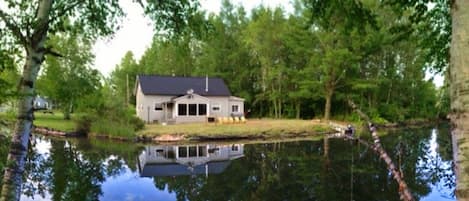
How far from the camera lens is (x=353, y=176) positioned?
1335 centimetres

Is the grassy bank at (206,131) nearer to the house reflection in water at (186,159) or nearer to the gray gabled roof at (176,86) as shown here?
the house reflection in water at (186,159)

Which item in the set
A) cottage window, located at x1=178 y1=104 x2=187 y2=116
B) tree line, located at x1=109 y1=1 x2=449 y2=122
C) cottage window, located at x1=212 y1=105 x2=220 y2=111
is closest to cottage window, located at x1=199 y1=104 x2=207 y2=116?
cottage window, located at x1=212 y1=105 x2=220 y2=111

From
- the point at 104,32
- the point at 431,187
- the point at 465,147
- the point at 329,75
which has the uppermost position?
the point at 329,75

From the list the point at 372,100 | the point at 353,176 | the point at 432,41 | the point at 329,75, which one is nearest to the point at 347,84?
the point at 329,75

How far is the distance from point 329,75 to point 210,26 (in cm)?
3016

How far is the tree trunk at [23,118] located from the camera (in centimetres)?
400

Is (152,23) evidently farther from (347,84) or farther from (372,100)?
(372,100)

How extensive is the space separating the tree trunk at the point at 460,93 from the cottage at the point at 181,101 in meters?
30.5

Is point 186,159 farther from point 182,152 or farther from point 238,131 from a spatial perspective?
point 238,131

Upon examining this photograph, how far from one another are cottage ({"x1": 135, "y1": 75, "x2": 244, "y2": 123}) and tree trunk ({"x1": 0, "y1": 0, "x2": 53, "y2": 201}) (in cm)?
2741

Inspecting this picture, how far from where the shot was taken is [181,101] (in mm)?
31750

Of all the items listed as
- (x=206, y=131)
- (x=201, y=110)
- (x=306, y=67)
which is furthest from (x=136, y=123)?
(x=306, y=67)

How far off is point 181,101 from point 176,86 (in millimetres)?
2961

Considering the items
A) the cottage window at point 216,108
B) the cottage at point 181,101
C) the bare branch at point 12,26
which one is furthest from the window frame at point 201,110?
the bare branch at point 12,26
